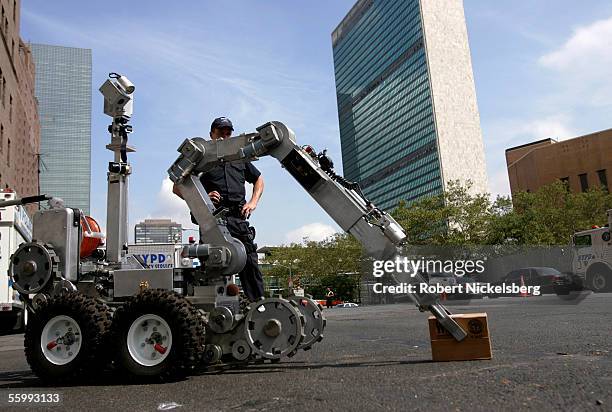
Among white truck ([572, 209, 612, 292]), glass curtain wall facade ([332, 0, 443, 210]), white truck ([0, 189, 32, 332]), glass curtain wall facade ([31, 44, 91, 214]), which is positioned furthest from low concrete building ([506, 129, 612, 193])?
glass curtain wall facade ([31, 44, 91, 214])

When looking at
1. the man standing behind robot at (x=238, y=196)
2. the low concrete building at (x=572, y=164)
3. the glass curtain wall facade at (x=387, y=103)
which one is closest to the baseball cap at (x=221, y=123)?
the man standing behind robot at (x=238, y=196)

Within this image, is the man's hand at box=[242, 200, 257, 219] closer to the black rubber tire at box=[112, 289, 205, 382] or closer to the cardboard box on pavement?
the black rubber tire at box=[112, 289, 205, 382]

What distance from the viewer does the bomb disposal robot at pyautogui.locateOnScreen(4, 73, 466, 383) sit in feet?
13.7

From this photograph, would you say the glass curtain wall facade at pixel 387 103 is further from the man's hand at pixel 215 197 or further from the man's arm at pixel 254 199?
the man's hand at pixel 215 197

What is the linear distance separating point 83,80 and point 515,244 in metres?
Result: 158

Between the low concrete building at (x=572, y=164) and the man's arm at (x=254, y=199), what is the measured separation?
67321 mm

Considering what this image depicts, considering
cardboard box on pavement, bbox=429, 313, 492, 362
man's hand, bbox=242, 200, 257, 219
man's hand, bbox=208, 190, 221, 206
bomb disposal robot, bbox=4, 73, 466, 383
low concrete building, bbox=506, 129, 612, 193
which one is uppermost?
low concrete building, bbox=506, 129, 612, 193

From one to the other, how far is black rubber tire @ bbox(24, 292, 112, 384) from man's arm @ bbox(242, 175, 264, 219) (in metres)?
1.64

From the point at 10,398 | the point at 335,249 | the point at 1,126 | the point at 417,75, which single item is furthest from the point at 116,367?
the point at 417,75

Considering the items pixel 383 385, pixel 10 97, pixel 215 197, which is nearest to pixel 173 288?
pixel 215 197

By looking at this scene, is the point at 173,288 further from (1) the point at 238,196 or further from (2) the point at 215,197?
(1) the point at 238,196

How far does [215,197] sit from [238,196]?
29cm

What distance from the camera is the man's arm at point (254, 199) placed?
5301 millimetres

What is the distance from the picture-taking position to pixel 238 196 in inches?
213
